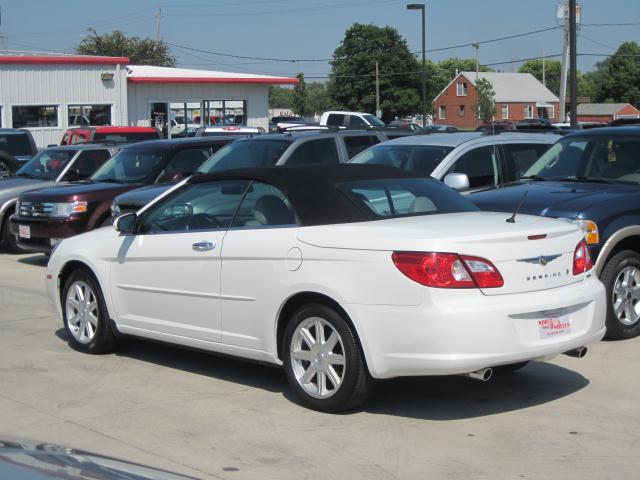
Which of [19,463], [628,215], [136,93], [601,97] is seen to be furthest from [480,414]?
[601,97]

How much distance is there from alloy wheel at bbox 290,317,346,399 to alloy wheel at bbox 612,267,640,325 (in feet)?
10.7

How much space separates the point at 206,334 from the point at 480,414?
2.03 metres

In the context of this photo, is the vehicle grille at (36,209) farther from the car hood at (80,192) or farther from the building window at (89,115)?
the building window at (89,115)

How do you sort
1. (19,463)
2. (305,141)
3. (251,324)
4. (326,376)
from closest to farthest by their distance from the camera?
(19,463) → (326,376) → (251,324) → (305,141)

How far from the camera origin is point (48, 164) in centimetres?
1620

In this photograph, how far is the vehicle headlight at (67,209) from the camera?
43.3 feet

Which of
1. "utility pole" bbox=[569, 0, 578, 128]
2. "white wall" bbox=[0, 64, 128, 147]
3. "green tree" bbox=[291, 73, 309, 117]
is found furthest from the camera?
"green tree" bbox=[291, 73, 309, 117]

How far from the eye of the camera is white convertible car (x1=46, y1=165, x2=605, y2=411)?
5727 mm

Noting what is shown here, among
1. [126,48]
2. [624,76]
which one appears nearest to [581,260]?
[126,48]

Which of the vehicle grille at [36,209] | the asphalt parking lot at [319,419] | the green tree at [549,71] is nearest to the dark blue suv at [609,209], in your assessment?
the asphalt parking lot at [319,419]

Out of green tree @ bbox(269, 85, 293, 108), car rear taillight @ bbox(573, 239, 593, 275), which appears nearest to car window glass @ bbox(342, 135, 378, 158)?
car rear taillight @ bbox(573, 239, 593, 275)

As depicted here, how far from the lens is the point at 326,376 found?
6176mm

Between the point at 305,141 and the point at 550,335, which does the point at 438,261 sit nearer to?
the point at 550,335

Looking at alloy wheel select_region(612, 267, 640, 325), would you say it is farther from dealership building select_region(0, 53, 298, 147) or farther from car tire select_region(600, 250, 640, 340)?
dealership building select_region(0, 53, 298, 147)
